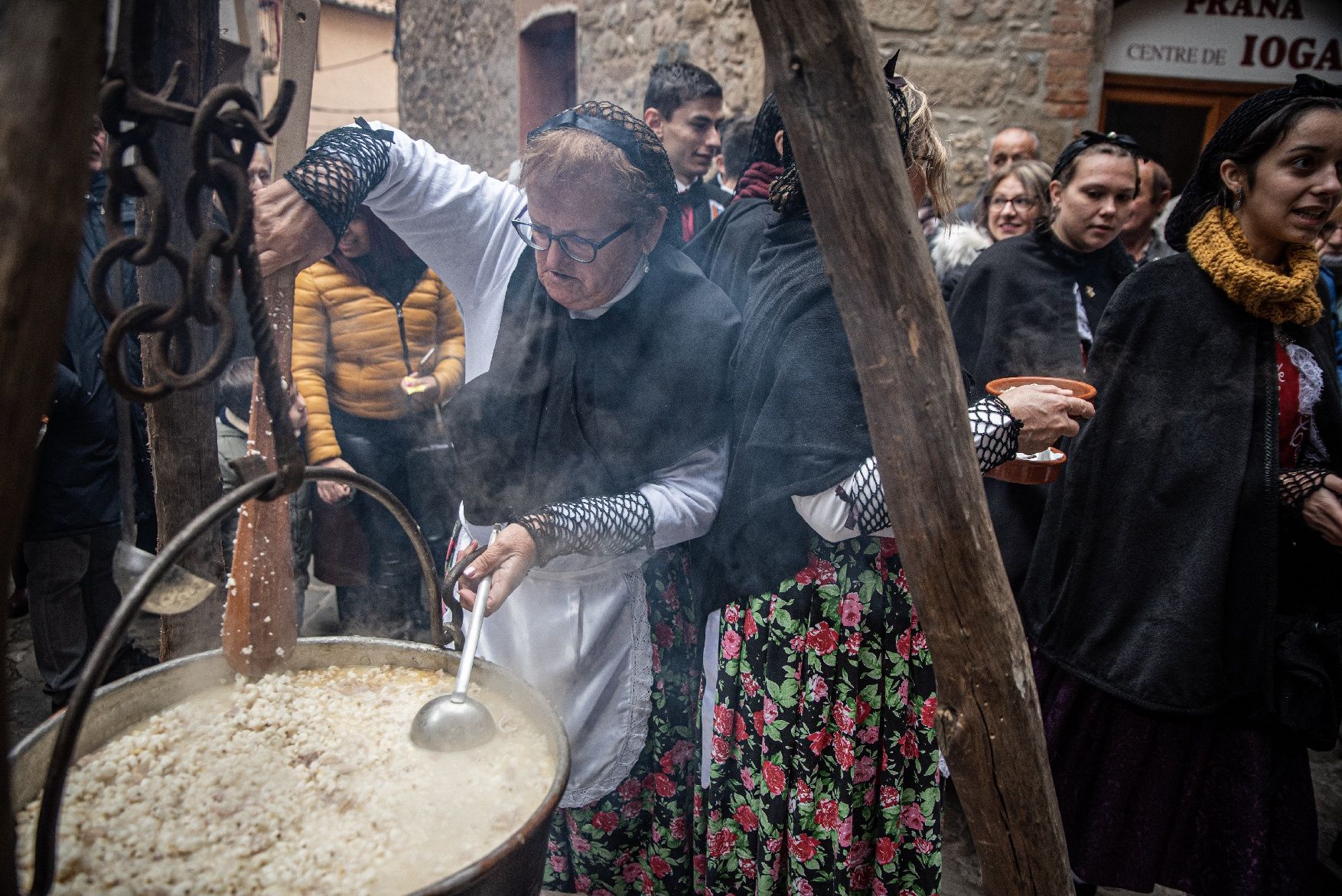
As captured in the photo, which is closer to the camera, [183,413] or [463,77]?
[183,413]

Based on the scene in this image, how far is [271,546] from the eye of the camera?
5.52 feet

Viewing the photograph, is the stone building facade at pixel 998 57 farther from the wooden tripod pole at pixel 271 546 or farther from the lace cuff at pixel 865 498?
the wooden tripod pole at pixel 271 546

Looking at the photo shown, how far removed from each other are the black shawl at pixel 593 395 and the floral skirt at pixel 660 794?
37 cm

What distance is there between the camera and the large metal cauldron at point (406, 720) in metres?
1.22

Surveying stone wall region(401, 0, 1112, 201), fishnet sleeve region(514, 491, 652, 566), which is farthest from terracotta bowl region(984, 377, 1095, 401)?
stone wall region(401, 0, 1112, 201)

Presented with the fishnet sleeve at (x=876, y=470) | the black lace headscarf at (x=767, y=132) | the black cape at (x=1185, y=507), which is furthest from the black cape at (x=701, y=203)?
the fishnet sleeve at (x=876, y=470)

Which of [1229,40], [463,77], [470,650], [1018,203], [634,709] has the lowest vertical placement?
[634,709]

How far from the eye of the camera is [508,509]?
7.26ft

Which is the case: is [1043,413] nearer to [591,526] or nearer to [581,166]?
[591,526]

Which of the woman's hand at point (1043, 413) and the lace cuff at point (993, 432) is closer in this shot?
the lace cuff at point (993, 432)

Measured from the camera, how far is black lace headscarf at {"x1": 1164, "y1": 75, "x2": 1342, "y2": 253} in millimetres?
2449

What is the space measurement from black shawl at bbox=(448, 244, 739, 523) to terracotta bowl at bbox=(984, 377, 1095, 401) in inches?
32.5

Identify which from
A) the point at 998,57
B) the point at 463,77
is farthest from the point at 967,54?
the point at 463,77

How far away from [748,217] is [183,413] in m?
1.87
